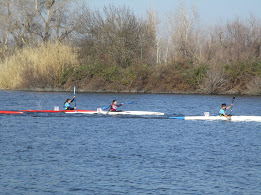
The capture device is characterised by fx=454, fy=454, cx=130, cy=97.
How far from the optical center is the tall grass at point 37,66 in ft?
180

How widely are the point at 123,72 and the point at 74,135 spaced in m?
35.3

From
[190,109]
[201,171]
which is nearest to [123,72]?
[190,109]

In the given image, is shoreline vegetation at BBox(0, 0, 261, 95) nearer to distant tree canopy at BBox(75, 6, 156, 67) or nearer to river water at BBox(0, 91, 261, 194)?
distant tree canopy at BBox(75, 6, 156, 67)

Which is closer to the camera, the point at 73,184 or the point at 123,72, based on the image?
the point at 73,184

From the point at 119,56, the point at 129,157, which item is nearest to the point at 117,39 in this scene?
the point at 119,56

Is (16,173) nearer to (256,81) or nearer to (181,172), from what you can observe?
(181,172)

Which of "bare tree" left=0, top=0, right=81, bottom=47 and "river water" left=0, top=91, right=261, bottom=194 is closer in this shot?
"river water" left=0, top=91, right=261, bottom=194

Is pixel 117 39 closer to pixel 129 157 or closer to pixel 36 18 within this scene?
pixel 36 18

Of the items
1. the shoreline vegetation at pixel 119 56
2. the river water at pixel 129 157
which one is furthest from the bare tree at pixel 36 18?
the river water at pixel 129 157

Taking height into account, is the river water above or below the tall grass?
below

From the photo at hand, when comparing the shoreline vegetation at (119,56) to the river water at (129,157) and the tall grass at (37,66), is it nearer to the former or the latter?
the tall grass at (37,66)

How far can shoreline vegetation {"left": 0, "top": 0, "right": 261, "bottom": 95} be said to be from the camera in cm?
5531

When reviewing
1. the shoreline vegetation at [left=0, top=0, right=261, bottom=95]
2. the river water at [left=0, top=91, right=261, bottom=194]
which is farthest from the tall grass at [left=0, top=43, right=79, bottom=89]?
the river water at [left=0, top=91, right=261, bottom=194]

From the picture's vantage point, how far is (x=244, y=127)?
2600 cm
